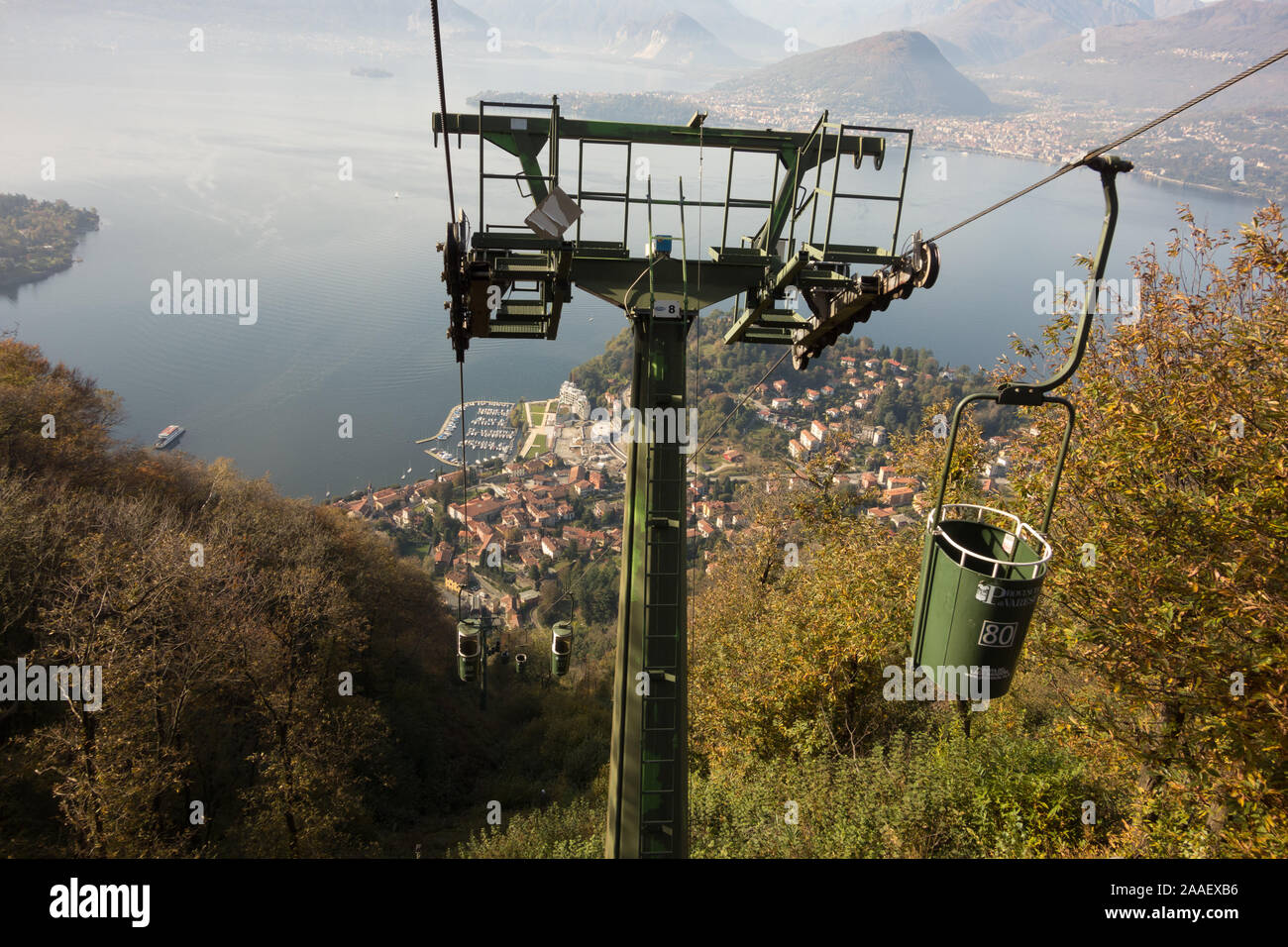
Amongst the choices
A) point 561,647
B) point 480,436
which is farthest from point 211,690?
point 480,436

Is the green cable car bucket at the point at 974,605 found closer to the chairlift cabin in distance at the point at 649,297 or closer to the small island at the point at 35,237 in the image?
the chairlift cabin in distance at the point at 649,297

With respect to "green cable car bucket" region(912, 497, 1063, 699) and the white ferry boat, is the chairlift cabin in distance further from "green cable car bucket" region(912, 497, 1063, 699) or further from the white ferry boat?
the white ferry boat

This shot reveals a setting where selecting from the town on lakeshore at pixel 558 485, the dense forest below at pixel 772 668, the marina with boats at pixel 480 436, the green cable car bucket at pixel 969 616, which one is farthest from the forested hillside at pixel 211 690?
the marina with boats at pixel 480 436

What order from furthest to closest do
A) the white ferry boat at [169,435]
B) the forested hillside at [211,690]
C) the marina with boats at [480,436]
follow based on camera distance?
the marina with boats at [480,436] < the white ferry boat at [169,435] < the forested hillside at [211,690]

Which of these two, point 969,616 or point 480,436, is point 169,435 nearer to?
point 480,436

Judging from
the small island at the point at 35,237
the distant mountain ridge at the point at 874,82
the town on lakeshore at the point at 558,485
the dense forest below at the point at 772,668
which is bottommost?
the town on lakeshore at the point at 558,485

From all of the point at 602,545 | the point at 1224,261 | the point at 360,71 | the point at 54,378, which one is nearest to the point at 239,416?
the point at 602,545
